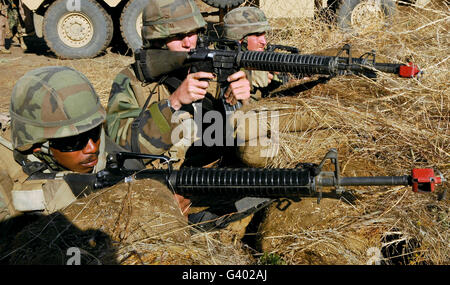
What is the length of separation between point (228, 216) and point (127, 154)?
1080mm

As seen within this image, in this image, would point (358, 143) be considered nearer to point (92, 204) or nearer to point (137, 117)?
point (137, 117)

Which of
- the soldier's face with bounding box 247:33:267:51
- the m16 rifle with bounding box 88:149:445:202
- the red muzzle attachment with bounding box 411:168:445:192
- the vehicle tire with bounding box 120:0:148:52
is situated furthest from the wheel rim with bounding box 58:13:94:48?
the red muzzle attachment with bounding box 411:168:445:192

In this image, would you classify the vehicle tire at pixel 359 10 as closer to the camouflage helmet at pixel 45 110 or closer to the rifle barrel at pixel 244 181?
the rifle barrel at pixel 244 181

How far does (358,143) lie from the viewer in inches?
146

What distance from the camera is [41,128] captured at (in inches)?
121


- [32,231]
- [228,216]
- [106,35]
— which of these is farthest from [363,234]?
[106,35]

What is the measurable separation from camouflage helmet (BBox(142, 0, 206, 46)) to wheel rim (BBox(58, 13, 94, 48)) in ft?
20.8

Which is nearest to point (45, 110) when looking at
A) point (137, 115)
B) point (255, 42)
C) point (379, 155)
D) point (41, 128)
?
point (41, 128)

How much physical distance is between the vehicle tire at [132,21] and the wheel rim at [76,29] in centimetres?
76

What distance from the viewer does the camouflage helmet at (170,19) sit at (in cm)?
404

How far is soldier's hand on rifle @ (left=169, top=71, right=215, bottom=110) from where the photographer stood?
3.76 m

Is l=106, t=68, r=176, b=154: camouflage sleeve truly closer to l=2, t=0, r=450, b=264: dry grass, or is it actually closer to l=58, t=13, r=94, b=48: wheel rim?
l=2, t=0, r=450, b=264: dry grass
